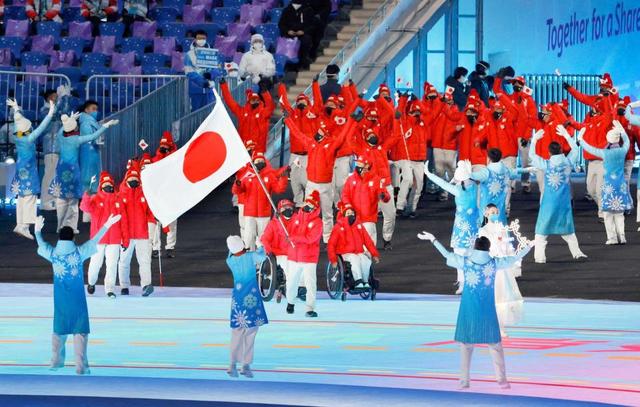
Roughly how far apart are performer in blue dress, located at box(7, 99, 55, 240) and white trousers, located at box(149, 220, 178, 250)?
7.47 feet

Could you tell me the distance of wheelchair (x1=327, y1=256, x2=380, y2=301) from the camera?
816 inches

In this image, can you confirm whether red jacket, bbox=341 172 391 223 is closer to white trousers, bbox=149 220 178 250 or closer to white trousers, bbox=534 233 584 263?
white trousers, bbox=534 233 584 263

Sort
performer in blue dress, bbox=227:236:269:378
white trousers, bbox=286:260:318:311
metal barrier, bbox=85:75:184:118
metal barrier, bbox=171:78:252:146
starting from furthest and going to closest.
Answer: metal barrier, bbox=85:75:184:118 < metal barrier, bbox=171:78:252:146 < white trousers, bbox=286:260:318:311 < performer in blue dress, bbox=227:236:269:378

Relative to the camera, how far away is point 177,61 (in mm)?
33906

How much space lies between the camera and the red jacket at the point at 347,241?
2047 centimetres

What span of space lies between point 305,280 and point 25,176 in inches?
341

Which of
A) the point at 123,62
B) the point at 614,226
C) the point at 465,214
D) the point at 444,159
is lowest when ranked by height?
the point at 465,214

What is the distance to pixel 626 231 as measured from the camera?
26.7 m

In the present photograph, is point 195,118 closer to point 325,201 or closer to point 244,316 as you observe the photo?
point 325,201

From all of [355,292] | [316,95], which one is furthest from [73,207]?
[355,292]

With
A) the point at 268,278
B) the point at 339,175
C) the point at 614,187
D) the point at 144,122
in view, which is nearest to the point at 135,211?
the point at 268,278

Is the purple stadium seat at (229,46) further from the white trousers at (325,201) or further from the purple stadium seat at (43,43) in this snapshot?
the white trousers at (325,201)

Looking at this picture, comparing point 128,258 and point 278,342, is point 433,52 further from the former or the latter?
point 278,342

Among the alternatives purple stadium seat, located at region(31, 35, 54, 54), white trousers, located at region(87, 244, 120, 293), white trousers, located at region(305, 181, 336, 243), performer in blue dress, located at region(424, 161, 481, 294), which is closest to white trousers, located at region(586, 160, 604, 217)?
white trousers, located at region(305, 181, 336, 243)
